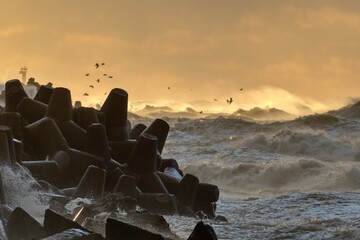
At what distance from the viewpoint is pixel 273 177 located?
78.0 feet

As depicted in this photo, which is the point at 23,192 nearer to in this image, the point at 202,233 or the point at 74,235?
the point at 74,235

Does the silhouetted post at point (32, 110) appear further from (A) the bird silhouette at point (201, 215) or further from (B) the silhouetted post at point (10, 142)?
(A) the bird silhouette at point (201, 215)

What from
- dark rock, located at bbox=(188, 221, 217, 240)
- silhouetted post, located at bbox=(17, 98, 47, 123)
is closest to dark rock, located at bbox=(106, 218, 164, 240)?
dark rock, located at bbox=(188, 221, 217, 240)

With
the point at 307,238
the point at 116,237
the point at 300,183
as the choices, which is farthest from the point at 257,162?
the point at 116,237

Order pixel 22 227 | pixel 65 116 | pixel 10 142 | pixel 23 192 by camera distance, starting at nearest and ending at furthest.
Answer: pixel 22 227 → pixel 23 192 → pixel 10 142 → pixel 65 116

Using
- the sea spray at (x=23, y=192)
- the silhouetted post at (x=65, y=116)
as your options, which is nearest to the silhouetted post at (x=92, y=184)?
the sea spray at (x=23, y=192)

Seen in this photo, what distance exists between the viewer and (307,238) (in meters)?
9.38

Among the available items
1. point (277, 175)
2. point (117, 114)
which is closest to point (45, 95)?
point (117, 114)

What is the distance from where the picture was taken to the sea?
9656 millimetres

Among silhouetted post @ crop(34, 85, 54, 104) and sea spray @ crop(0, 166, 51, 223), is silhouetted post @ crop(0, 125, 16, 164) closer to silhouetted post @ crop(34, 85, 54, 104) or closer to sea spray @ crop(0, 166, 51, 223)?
sea spray @ crop(0, 166, 51, 223)

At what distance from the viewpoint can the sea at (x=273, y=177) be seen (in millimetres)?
9656

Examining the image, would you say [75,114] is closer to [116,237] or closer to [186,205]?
[186,205]

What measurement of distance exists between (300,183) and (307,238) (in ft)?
45.4

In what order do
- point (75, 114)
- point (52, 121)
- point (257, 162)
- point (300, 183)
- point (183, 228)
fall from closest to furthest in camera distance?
point (183, 228)
point (52, 121)
point (75, 114)
point (300, 183)
point (257, 162)
